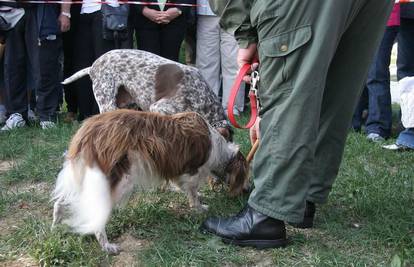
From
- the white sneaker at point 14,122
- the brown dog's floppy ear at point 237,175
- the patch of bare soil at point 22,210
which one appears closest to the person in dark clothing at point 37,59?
the white sneaker at point 14,122

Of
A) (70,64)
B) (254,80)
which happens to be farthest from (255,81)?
(70,64)

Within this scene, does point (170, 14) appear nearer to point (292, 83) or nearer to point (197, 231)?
point (197, 231)

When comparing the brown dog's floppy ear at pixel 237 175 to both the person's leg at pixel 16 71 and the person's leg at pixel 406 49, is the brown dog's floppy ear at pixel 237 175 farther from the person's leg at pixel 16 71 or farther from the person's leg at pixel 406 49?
the person's leg at pixel 16 71

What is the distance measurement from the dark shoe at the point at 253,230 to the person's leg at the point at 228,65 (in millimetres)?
4238

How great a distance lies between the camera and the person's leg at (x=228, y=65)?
7.11 meters

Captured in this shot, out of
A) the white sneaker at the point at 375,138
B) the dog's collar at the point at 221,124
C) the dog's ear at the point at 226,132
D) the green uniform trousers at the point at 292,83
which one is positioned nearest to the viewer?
the green uniform trousers at the point at 292,83

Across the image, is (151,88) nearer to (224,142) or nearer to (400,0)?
(224,142)

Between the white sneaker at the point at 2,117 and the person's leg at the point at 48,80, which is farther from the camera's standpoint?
the white sneaker at the point at 2,117

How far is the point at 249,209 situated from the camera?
2.97 m

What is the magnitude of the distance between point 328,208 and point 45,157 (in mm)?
2691

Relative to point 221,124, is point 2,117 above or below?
below

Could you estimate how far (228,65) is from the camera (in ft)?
23.7

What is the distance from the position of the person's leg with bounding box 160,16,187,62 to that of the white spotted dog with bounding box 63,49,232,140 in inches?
58.5

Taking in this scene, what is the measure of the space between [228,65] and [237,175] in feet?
11.9
